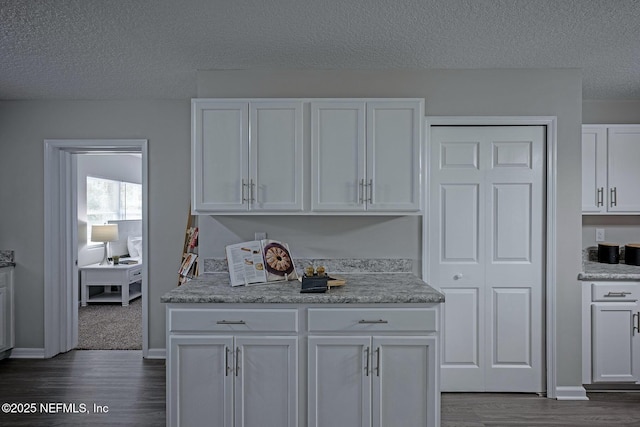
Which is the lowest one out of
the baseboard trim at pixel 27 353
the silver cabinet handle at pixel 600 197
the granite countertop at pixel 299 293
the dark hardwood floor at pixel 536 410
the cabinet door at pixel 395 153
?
the dark hardwood floor at pixel 536 410

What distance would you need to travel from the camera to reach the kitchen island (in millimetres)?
2355

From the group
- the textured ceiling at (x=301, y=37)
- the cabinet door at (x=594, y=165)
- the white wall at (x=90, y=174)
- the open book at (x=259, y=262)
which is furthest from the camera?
the white wall at (x=90, y=174)

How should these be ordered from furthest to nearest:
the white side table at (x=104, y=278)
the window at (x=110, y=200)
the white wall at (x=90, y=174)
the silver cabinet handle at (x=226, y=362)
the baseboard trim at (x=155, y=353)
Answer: the window at (x=110, y=200) → the white wall at (x=90, y=174) → the white side table at (x=104, y=278) → the baseboard trim at (x=155, y=353) → the silver cabinet handle at (x=226, y=362)

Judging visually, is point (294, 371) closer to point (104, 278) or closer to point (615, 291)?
point (615, 291)

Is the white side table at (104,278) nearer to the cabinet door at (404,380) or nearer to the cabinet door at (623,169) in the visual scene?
the cabinet door at (404,380)

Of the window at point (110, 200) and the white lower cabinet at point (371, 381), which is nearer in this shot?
the white lower cabinet at point (371, 381)

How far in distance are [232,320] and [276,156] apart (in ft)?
3.61

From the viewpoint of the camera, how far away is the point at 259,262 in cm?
280

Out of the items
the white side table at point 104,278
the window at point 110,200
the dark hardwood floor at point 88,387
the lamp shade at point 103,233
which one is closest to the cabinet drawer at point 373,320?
the dark hardwood floor at point 88,387

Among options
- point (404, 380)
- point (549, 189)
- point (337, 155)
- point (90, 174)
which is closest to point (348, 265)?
point (337, 155)

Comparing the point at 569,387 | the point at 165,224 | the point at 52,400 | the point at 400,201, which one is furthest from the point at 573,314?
the point at 52,400

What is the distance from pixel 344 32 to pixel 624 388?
342cm

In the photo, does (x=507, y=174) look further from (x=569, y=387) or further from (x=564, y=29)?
(x=569, y=387)

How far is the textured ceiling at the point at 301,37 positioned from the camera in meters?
2.19
